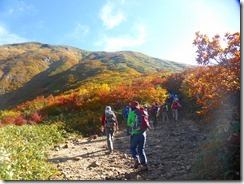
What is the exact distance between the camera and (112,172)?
9.81 metres

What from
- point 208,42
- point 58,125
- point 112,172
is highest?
point 208,42

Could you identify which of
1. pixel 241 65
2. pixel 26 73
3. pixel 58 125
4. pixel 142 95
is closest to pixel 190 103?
pixel 142 95

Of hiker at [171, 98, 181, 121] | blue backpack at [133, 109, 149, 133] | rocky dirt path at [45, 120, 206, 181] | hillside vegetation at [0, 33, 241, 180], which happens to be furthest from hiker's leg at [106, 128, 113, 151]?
hiker at [171, 98, 181, 121]

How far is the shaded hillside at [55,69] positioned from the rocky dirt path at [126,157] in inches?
637

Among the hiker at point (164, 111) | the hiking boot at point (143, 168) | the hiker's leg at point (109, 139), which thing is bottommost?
the hiking boot at point (143, 168)

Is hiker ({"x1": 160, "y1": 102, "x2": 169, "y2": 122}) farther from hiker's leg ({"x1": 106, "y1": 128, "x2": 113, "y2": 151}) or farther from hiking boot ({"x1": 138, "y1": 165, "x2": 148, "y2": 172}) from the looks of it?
hiking boot ({"x1": 138, "y1": 165, "x2": 148, "y2": 172})

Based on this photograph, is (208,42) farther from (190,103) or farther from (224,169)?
(190,103)

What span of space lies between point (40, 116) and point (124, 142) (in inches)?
327

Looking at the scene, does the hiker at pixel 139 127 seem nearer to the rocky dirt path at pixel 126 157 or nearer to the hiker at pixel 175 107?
the rocky dirt path at pixel 126 157

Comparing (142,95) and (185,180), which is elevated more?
(142,95)

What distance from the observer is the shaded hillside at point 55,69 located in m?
43.9

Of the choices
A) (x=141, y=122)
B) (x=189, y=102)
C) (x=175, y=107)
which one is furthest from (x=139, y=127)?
(x=189, y=102)

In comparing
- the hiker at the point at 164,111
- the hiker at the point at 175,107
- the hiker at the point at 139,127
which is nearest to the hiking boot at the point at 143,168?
the hiker at the point at 139,127

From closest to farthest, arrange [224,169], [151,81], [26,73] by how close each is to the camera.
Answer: [224,169], [151,81], [26,73]
